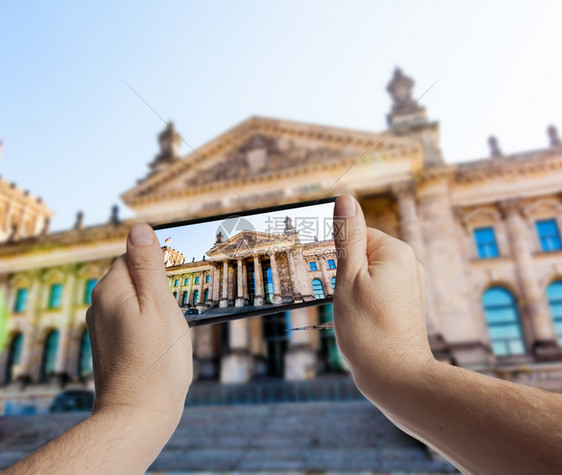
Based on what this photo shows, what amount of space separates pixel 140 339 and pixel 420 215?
2328cm

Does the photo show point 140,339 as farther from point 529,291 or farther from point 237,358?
point 529,291

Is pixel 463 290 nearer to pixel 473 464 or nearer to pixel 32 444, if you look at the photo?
pixel 32 444

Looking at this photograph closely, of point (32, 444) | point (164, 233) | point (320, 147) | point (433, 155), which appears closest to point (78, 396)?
point (32, 444)

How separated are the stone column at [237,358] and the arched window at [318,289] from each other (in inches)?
793

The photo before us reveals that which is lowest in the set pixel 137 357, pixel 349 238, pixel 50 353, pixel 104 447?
pixel 104 447

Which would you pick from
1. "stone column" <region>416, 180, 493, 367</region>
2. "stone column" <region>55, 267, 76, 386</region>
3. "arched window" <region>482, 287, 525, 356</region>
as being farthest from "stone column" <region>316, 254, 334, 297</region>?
"stone column" <region>55, 267, 76, 386</region>

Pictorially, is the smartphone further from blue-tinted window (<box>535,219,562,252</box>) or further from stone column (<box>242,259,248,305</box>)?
blue-tinted window (<box>535,219,562,252</box>)

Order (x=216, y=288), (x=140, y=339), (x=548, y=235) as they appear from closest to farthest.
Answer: (x=140, y=339) → (x=216, y=288) → (x=548, y=235)

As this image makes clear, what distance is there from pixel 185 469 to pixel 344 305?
36.9 ft

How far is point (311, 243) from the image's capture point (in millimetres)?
2227

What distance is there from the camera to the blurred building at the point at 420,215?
20906 mm

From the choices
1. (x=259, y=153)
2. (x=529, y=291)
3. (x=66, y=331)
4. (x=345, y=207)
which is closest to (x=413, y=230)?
(x=529, y=291)

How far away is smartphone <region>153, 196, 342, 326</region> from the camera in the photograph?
2.16m

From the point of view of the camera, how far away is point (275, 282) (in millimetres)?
2301
